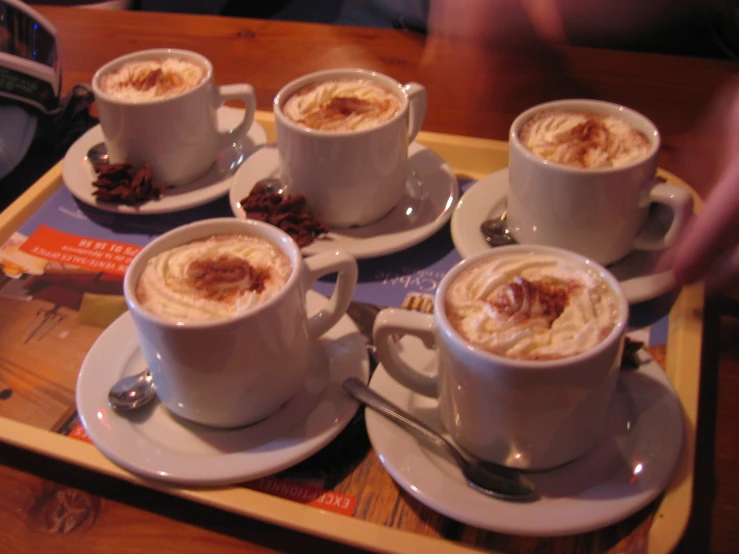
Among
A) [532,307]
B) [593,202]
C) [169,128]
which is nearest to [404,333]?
[532,307]

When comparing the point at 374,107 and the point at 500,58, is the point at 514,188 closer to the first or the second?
the point at 374,107

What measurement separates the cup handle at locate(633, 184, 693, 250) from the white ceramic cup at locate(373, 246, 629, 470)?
0.27m

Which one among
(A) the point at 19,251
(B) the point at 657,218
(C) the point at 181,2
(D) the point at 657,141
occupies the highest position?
(D) the point at 657,141

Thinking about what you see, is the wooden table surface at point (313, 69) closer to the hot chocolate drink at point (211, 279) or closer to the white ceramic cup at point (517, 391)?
the white ceramic cup at point (517, 391)

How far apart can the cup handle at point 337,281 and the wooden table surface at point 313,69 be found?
258 mm

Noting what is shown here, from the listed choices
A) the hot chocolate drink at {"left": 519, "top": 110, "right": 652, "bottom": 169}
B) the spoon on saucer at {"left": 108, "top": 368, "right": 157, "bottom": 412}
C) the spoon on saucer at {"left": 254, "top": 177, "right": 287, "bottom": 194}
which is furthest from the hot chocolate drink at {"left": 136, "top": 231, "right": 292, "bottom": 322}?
the hot chocolate drink at {"left": 519, "top": 110, "right": 652, "bottom": 169}

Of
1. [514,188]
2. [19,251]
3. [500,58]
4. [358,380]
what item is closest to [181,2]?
[500,58]

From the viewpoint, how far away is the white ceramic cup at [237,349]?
71cm

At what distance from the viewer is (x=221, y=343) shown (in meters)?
0.71

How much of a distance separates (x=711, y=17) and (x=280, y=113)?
1.13 meters

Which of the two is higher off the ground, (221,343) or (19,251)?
(221,343)

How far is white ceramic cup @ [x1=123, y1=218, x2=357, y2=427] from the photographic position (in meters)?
0.71

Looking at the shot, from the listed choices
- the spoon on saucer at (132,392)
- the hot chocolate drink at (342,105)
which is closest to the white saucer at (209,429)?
the spoon on saucer at (132,392)

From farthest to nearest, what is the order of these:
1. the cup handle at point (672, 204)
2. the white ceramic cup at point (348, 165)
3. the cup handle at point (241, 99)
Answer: the cup handle at point (241, 99)
the white ceramic cup at point (348, 165)
the cup handle at point (672, 204)
